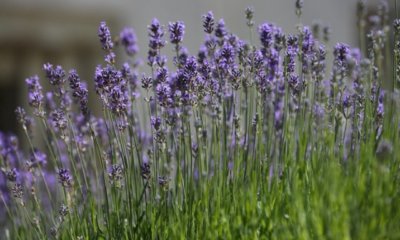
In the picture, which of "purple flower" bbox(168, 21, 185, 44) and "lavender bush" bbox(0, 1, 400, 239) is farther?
"purple flower" bbox(168, 21, 185, 44)

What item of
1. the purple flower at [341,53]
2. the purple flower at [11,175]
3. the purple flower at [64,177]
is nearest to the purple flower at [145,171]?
the purple flower at [64,177]

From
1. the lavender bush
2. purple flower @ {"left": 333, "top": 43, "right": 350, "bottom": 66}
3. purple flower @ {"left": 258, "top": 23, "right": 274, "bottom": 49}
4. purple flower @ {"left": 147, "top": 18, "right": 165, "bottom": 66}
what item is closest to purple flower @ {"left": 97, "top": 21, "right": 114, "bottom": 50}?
the lavender bush

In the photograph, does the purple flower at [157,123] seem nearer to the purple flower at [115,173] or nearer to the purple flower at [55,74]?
the purple flower at [115,173]

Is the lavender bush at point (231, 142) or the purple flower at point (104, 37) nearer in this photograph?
the lavender bush at point (231, 142)

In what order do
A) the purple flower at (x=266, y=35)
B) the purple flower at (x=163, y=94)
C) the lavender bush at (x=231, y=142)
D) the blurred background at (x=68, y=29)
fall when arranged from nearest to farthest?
the lavender bush at (x=231, y=142)
the purple flower at (x=163, y=94)
the purple flower at (x=266, y=35)
the blurred background at (x=68, y=29)

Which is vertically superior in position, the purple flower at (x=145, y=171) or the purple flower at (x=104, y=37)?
the purple flower at (x=104, y=37)

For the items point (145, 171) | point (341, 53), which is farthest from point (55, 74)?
point (341, 53)

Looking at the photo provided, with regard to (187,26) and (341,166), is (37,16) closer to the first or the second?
(187,26)

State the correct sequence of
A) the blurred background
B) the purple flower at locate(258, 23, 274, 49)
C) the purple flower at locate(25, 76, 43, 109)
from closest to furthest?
the purple flower at locate(258, 23, 274, 49), the purple flower at locate(25, 76, 43, 109), the blurred background

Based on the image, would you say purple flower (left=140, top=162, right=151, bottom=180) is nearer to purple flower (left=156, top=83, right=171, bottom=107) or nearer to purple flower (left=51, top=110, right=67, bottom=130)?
purple flower (left=156, top=83, right=171, bottom=107)

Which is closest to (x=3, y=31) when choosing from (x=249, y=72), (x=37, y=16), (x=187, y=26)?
(x=37, y=16)
